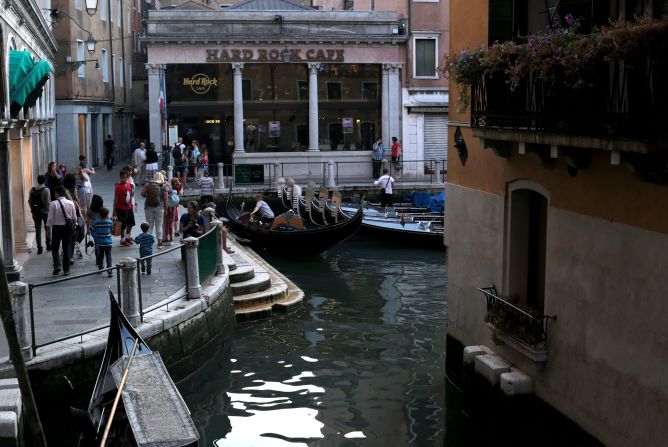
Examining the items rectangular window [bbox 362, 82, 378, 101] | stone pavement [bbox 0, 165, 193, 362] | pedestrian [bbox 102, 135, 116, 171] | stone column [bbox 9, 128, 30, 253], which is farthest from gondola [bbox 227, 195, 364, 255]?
pedestrian [bbox 102, 135, 116, 171]

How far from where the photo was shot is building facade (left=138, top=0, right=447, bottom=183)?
1131 inches

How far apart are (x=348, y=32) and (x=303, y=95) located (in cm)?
239

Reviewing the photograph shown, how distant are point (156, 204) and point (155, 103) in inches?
517

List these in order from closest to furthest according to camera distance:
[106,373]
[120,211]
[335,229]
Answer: [106,373] < [120,211] < [335,229]

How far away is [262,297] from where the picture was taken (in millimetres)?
15141

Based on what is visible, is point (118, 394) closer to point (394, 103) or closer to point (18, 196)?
point (18, 196)

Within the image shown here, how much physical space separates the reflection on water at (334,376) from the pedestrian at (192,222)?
2060 millimetres

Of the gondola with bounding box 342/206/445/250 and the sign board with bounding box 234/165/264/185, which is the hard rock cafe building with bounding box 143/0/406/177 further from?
the gondola with bounding box 342/206/445/250

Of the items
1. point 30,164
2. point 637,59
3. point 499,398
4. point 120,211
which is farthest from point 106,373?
point 30,164

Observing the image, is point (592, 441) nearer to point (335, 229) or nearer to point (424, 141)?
point (335, 229)

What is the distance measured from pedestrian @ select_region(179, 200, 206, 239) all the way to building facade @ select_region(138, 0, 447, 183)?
12639 millimetres

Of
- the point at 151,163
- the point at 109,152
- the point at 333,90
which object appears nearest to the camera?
the point at 151,163

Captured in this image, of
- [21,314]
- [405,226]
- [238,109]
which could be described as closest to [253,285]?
[21,314]

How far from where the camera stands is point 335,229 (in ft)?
69.7
